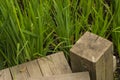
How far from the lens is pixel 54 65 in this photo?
6.67ft

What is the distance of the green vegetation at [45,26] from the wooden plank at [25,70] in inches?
2.7

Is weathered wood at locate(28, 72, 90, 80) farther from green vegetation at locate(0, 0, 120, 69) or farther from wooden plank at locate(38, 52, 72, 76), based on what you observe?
green vegetation at locate(0, 0, 120, 69)

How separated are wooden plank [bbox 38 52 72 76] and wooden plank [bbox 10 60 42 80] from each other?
0.11 feet

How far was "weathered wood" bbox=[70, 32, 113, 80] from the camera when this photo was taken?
176cm

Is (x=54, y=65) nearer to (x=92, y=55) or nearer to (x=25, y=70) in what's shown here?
(x=25, y=70)

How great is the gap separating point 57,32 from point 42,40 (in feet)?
0.44

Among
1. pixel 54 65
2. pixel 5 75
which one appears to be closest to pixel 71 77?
pixel 54 65

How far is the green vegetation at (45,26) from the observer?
6.51 ft

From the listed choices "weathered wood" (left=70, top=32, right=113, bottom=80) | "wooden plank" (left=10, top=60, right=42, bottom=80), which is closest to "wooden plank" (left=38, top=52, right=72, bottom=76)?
"wooden plank" (left=10, top=60, right=42, bottom=80)

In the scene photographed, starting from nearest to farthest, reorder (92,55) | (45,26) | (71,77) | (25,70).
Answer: (92,55)
(71,77)
(25,70)
(45,26)

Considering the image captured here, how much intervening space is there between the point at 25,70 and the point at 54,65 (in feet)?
0.58

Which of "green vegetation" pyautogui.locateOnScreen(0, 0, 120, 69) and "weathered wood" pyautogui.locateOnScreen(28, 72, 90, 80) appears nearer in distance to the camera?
"weathered wood" pyautogui.locateOnScreen(28, 72, 90, 80)

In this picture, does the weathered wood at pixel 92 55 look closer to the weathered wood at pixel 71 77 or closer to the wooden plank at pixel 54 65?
the weathered wood at pixel 71 77

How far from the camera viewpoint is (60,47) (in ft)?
7.09
